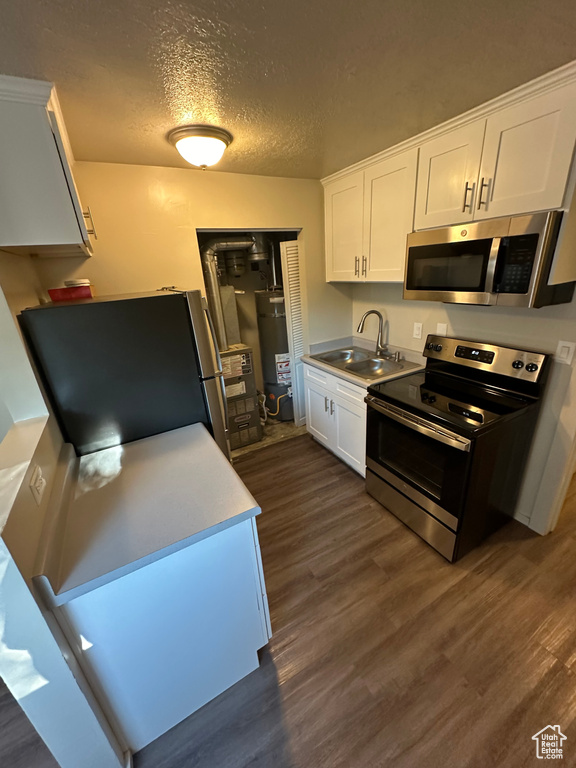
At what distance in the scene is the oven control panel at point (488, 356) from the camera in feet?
5.50

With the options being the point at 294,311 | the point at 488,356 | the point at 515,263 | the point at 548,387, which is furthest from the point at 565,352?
the point at 294,311

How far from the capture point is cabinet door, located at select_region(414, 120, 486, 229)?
5.09ft

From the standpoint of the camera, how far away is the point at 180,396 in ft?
5.25

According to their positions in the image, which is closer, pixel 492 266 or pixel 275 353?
pixel 492 266

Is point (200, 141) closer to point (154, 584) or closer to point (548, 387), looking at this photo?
point (154, 584)

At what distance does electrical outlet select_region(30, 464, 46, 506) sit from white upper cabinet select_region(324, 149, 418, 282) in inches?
85.6

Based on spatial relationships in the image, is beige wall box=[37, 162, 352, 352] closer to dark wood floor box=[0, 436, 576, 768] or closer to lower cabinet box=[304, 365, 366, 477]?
lower cabinet box=[304, 365, 366, 477]

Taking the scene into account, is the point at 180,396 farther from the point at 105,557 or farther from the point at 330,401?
the point at 330,401

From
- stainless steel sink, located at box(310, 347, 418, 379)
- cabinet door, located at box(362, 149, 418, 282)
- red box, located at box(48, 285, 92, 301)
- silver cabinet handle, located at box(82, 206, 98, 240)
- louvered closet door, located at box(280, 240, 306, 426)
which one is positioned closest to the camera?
red box, located at box(48, 285, 92, 301)

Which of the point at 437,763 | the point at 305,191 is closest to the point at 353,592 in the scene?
the point at 437,763

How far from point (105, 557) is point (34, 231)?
1.16m
